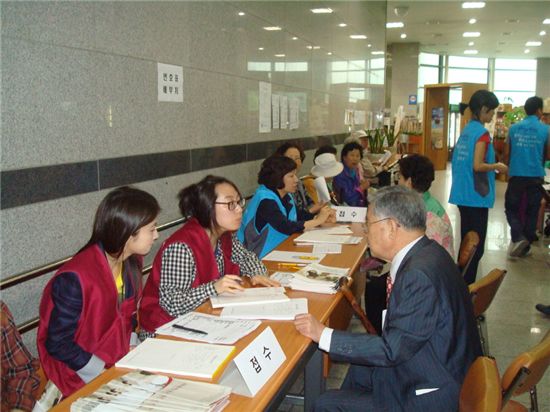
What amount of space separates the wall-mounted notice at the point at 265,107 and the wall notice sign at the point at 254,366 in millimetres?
3019

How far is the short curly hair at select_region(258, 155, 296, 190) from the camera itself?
3674 mm

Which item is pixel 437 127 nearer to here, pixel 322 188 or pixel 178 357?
pixel 322 188

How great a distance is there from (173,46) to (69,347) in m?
1.88

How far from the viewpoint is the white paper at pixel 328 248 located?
3.10 meters

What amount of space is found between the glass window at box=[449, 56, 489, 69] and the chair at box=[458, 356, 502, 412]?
1982 cm

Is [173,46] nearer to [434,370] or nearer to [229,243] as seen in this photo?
[229,243]

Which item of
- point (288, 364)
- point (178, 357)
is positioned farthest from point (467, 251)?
point (178, 357)

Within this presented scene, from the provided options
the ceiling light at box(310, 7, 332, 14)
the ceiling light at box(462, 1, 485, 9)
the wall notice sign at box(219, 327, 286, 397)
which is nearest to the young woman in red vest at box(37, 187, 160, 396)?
the wall notice sign at box(219, 327, 286, 397)

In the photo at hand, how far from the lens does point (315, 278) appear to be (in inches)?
97.7

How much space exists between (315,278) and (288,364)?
829 millimetres

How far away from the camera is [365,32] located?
29.0ft

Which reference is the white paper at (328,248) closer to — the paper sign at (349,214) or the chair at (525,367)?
the paper sign at (349,214)

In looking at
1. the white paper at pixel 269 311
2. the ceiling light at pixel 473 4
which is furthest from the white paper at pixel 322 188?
the ceiling light at pixel 473 4

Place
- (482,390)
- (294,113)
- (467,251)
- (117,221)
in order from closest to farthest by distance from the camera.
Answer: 1. (482,390)
2. (117,221)
3. (467,251)
4. (294,113)
